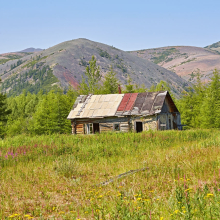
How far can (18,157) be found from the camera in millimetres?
10266

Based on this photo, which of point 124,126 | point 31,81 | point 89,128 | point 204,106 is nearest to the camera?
point 124,126

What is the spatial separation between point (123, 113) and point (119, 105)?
145 cm

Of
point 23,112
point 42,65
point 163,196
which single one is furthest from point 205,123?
point 42,65

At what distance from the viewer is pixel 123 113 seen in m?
25.2

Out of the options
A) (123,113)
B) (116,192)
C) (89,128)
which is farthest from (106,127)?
(116,192)

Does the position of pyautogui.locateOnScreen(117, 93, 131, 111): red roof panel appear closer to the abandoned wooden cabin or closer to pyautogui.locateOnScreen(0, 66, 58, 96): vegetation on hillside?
the abandoned wooden cabin

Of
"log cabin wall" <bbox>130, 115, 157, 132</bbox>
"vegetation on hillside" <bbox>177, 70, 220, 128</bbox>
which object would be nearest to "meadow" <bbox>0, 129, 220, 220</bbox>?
"log cabin wall" <bbox>130, 115, 157, 132</bbox>

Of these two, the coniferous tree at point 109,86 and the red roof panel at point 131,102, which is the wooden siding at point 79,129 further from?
the coniferous tree at point 109,86

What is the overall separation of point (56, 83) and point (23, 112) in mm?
79237

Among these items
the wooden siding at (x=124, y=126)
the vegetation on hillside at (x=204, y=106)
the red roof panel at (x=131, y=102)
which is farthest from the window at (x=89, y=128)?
the vegetation on hillside at (x=204, y=106)

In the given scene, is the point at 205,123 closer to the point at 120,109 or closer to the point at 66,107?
the point at 120,109

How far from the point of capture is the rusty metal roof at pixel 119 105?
989 inches

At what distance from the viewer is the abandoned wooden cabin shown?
2500 cm

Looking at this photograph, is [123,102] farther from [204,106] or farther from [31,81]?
[31,81]
